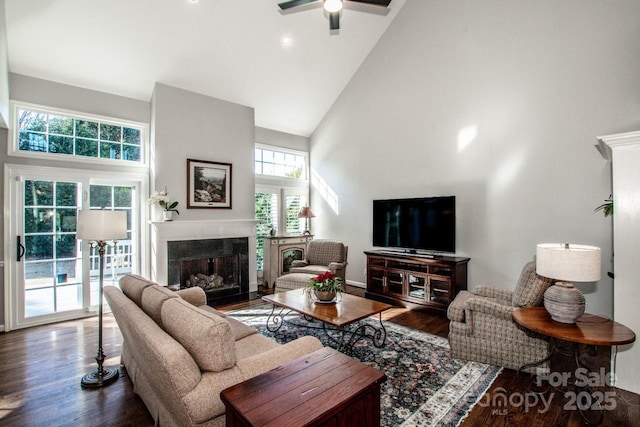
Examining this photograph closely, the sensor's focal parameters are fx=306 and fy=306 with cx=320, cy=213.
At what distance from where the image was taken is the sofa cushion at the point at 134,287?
2324 millimetres

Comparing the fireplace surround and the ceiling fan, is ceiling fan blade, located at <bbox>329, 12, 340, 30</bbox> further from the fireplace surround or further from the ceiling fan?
the fireplace surround

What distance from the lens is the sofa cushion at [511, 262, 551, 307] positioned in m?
2.73

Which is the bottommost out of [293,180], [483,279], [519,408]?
[519,408]

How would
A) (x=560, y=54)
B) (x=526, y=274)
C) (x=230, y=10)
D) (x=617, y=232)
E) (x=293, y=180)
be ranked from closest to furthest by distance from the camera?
(x=617, y=232) → (x=526, y=274) → (x=560, y=54) → (x=230, y=10) → (x=293, y=180)

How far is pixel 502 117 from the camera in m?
4.25

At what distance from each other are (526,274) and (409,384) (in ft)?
4.90

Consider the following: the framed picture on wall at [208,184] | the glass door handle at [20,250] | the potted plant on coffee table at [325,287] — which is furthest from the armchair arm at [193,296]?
the glass door handle at [20,250]

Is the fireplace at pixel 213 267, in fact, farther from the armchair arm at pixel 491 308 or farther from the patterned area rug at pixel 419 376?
the armchair arm at pixel 491 308

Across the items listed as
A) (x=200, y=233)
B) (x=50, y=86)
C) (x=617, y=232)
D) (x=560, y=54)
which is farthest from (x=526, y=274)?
(x=50, y=86)

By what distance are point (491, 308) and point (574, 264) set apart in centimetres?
89

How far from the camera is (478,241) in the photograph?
452cm

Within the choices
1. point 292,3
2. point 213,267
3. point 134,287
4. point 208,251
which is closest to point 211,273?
point 213,267

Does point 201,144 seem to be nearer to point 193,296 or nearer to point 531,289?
point 193,296

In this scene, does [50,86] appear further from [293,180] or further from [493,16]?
[493,16]
